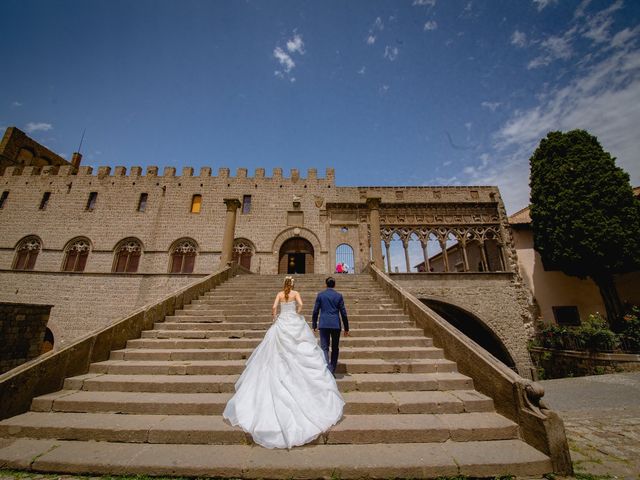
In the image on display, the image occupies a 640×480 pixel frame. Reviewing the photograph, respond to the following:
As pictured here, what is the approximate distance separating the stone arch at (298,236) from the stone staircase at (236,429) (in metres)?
11.9

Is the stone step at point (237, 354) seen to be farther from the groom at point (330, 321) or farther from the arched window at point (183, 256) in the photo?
the arched window at point (183, 256)

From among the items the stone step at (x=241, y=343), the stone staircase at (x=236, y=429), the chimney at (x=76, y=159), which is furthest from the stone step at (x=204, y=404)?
the chimney at (x=76, y=159)

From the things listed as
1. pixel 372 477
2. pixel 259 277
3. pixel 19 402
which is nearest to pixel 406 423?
pixel 372 477

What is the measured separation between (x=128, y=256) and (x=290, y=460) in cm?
1954

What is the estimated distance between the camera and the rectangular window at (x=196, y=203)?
1870cm

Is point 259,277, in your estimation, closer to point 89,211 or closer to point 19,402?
point 19,402

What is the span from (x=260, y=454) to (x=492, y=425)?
2772mm

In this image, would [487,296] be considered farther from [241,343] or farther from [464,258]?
[241,343]

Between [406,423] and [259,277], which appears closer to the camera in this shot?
[406,423]

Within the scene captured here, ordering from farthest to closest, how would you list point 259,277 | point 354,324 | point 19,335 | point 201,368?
point 259,277
point 19,335
point 354,324
point 201,368

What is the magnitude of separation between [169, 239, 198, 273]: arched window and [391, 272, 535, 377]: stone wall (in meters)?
13.2

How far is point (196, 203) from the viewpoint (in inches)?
743

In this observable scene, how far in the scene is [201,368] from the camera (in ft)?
15.1

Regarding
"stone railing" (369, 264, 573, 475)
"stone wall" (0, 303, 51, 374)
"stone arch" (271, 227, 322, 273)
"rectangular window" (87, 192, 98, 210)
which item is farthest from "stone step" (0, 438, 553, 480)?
"rectangular window" (87, 192, 98, 210)
